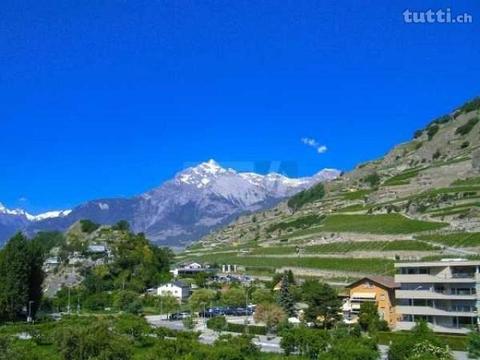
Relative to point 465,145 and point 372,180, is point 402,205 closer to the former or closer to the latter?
point 372,180

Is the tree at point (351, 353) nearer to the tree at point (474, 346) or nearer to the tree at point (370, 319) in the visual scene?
the tree at point (474, 346)

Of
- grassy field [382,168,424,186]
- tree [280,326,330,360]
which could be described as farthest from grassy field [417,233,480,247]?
grassy field [382,168,424,186]

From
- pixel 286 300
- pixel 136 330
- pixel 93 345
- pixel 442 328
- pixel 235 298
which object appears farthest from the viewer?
pixel 235 298

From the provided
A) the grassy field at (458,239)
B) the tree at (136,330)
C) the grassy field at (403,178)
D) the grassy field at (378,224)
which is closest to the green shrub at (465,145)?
the grassy field at (403,178)

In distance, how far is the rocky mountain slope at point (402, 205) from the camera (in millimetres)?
69062

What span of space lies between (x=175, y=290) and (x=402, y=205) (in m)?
33.7

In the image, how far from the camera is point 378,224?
7800cm

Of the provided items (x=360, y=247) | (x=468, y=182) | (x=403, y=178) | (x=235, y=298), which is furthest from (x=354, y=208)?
(x=235, y=298)

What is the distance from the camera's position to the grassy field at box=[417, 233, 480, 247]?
5859cm

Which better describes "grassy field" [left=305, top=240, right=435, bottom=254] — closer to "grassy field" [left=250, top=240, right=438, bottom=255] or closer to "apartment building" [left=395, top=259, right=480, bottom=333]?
"grassy field" [left=250, top=240, right=438, bottom=255]

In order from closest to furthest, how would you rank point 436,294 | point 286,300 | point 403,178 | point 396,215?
point 436,294, point 286,300, point 396,215, point 403,178

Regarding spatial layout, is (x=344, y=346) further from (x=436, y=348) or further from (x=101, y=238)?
(x=101, y=238)

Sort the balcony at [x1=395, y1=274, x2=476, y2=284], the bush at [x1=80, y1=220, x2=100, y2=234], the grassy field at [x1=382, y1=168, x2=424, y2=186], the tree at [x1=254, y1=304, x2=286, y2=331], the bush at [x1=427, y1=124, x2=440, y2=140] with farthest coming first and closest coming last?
the bush at [x1=427, y1=124, x2=440, y2=140]
the bush at [x1=80, y1=220, x2=100, y2=234]
the grassy field at [x1=382, y1=168, x2=424, y2=186]
the tree at [x1=254, y1=304, x2=286, y2=331]
the balcony at [x1=395, y1=274, x2=476, y2=284]

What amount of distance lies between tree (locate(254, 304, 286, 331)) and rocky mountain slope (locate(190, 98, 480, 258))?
54.9 ft
